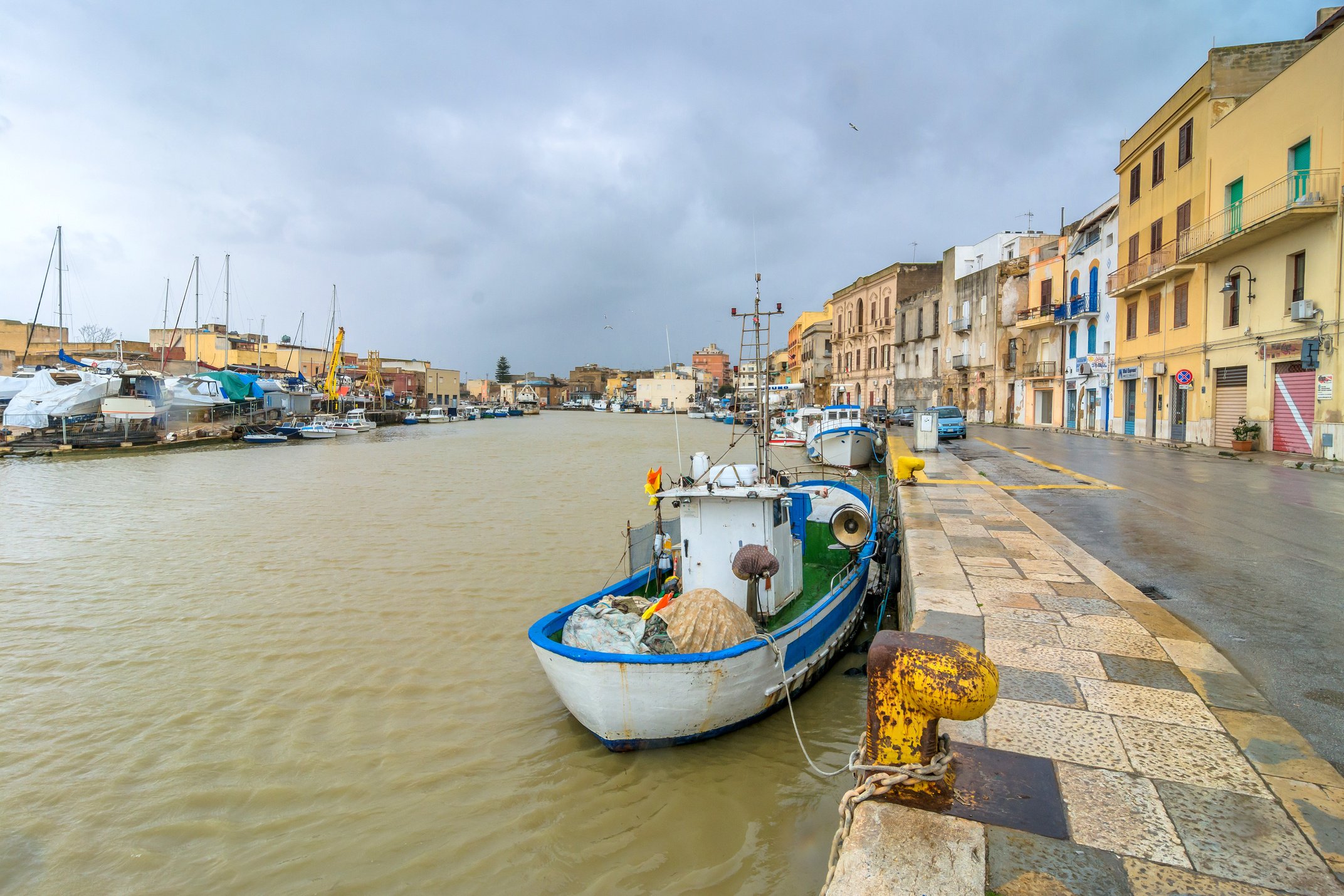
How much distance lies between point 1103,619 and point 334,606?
404 inches

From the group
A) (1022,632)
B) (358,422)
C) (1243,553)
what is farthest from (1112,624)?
(358,422)

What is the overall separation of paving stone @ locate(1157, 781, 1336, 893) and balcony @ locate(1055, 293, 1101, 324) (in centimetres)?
3371

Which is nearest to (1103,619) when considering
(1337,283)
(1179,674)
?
(1179,674)

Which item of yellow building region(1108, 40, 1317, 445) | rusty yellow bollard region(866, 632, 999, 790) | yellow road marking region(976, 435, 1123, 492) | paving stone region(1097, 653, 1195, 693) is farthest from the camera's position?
yellow building region(1108, 40, 1317, 445)

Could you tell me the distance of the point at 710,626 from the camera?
638 cm

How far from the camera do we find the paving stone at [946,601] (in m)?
5.86

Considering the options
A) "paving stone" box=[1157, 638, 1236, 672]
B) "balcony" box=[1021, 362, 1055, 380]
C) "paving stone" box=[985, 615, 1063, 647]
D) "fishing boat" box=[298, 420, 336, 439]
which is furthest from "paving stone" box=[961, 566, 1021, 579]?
"fishing boat" box=[298, 420, 336, 439]

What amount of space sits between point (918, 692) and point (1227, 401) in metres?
24.3

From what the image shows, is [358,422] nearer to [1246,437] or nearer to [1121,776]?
[1246,437]

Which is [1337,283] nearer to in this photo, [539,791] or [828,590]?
[828,590]

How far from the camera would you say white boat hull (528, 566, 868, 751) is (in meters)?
5.83

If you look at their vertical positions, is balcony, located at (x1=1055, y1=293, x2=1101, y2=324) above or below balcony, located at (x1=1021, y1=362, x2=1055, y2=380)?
above

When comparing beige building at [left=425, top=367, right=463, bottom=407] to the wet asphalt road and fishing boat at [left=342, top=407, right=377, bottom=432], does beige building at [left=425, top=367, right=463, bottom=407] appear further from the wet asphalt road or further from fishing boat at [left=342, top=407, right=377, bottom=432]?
the wet asphalt road

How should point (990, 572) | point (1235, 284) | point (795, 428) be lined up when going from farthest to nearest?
point (795, 428) → point (1235, 284) → point (990, 572)
